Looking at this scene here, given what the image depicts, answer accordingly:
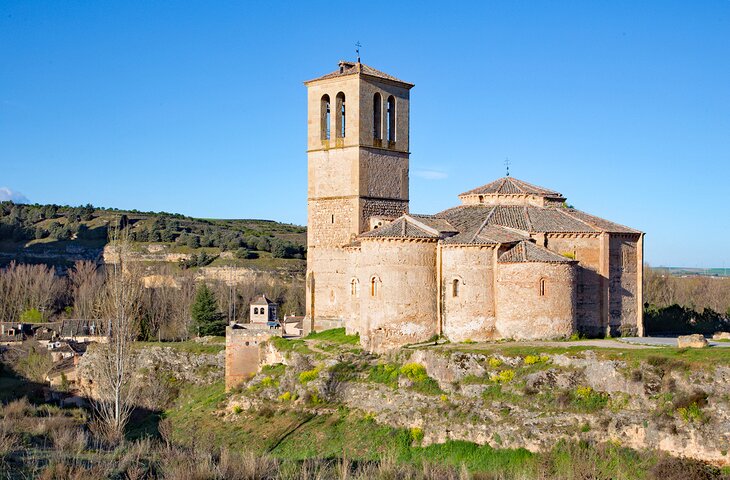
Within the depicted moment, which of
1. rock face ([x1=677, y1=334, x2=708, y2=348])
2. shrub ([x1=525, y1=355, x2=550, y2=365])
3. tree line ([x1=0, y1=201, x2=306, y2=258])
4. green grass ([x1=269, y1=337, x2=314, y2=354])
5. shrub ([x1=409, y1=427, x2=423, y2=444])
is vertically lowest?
shrub ([x1=409, y1=427, x2=423, y2=444])

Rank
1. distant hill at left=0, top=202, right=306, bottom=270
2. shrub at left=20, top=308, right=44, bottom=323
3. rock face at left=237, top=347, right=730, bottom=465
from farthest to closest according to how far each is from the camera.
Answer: distant hill at left=0, top=202, right=306, bottom=270 < shrub at left=20, top=308, right=44, bottom=323 < rock face at left=237, top=347, right=730, bottom=465

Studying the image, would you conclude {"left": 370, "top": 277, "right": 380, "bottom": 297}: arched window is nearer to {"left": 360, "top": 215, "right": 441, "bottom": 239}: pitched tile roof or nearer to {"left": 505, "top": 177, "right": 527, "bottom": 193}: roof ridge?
{"left": 360, "top": 215, "right": 441, "bottom": 239}: pitched tile roof

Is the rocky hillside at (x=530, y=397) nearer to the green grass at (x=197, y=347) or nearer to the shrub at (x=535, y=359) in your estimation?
the shrub at (x=535, y=359)

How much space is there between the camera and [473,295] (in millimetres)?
27875

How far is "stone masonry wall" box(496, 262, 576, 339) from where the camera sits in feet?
89.4

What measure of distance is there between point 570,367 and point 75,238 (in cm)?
7650

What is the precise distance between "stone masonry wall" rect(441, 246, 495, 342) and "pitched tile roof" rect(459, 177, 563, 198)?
5.11m

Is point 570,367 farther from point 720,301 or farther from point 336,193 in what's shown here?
point 720,301

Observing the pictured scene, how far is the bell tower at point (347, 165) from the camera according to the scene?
3378 centimetres

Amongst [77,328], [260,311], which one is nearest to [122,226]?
[77,328]

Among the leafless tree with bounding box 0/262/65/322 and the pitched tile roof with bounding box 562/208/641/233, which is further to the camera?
the leafless tree with bounding box 0/262/65/322

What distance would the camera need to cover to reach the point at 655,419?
825 inches

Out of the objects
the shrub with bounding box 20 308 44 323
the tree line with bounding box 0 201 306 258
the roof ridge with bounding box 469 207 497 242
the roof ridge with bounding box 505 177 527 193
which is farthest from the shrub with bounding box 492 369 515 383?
the tree line with bounding box 0 201 306 258

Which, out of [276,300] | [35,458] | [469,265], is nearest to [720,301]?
[276,300]
